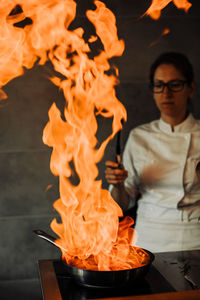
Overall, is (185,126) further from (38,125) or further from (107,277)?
(107,277)

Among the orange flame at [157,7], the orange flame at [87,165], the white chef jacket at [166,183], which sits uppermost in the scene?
the orange flame at [157,7]

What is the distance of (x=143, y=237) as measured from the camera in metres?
1.81

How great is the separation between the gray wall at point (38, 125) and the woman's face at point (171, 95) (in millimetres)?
359

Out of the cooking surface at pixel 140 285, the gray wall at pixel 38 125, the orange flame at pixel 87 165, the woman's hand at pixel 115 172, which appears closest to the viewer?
the cooking surface at pixel 140 285

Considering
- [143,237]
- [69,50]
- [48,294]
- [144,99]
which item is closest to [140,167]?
[143,237]

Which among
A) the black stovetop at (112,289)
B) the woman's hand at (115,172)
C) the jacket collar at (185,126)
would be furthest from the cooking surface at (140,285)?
the jacket collar at (185,126)

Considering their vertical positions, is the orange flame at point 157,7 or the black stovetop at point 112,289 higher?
the orange flame at point 157,7

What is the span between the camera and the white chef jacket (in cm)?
174

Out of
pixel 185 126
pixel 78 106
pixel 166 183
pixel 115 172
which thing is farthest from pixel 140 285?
pixel 78 106

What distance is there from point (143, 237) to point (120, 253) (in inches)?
31.7

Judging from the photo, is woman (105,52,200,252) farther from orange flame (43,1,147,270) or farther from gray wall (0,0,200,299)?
gray wall (0,0,200,299)

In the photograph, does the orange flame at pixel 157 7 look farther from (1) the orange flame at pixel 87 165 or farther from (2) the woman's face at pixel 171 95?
(2) the woman's face at pixel 171 95

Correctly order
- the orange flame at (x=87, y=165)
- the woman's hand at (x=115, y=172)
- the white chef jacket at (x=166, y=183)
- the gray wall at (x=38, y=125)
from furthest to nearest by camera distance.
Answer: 1. the gray wall at (x=38, y=125)
2. the white chef jacket at (x=166, y=183)
3. the woman's hand at (x=115, y=172)
4. the orange flame at (x=87, y=165)

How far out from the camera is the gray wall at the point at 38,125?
84.8 inches
